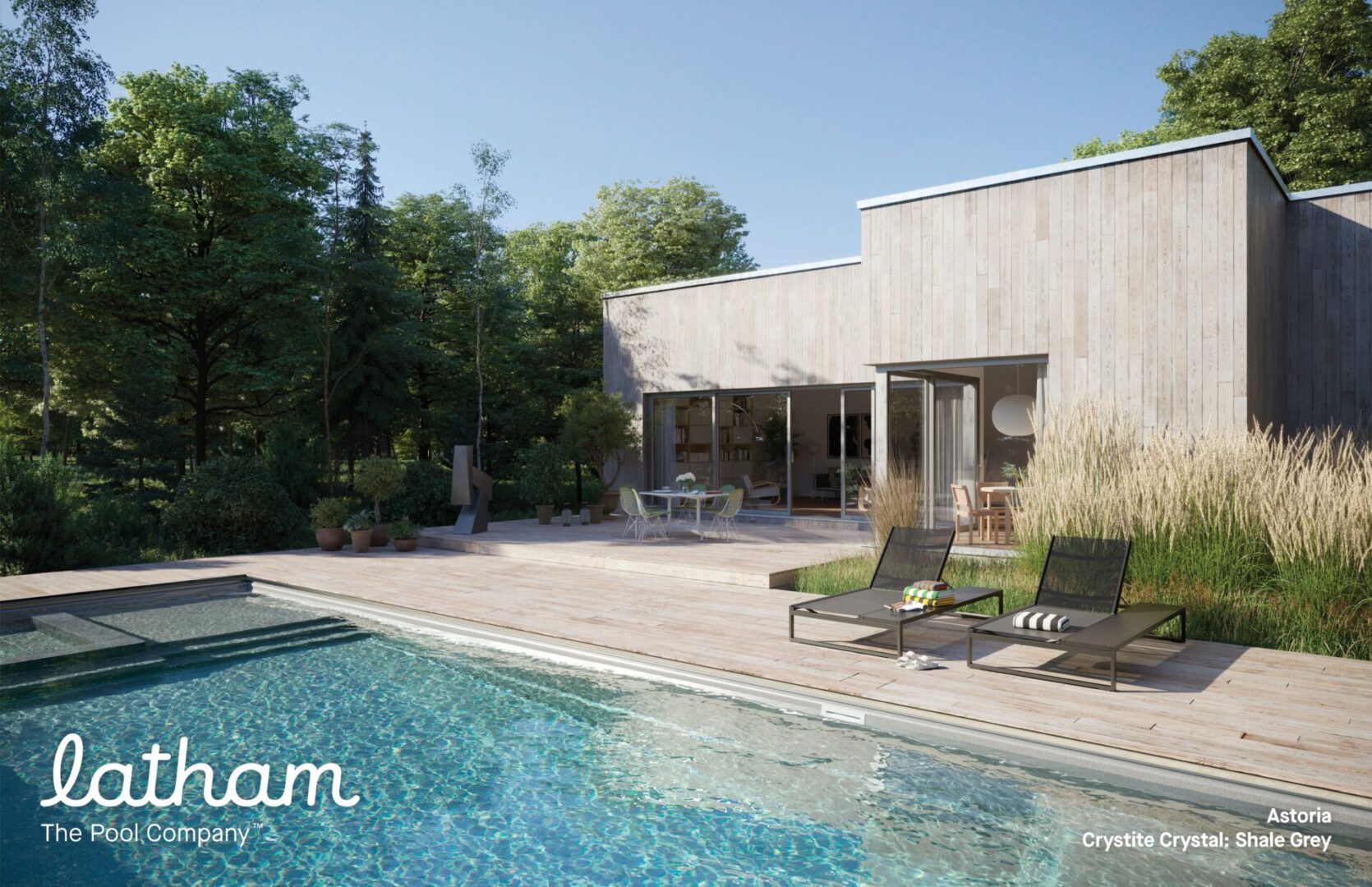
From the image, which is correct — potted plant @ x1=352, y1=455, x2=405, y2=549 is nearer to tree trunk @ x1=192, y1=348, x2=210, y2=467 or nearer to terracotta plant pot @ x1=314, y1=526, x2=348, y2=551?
terracotta plant pot @ x1=314, y1=526, x2=348, y2=551

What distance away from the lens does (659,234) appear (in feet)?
91.4

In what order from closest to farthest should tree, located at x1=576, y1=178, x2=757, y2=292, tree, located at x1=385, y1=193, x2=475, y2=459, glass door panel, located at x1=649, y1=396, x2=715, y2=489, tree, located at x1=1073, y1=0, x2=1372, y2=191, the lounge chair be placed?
the lounge chair < glass door panel, located at x1=649, y1=396, x2=715, y2=489 < tree, located at x1=1073, y1=0, x2=1372, y2=191 < tree, located at x1=385, y1=193, x2=475, y2=459 < tree, located at x1=576, y1=178, x2=757, y2=292

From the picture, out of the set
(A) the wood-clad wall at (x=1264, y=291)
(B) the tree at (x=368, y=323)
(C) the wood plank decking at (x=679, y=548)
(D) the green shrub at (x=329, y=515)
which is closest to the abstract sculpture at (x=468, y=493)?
(C) the wood plank decking at (x=679, y=548)

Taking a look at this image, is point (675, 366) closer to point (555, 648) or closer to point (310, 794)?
point (555, 648)

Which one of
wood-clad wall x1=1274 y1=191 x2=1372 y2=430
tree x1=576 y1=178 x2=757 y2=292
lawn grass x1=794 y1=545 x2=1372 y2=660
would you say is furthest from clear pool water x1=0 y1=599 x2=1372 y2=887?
tree x1=576 y1=178 x2=757 y2=292

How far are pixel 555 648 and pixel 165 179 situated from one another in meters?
17.7

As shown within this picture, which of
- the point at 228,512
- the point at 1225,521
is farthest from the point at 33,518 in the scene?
the point at 1225,521

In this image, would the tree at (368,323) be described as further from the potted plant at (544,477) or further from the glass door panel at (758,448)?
the glass door panel at (758,448)

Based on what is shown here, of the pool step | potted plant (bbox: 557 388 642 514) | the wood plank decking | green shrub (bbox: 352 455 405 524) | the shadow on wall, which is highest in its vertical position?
the shadow on wall

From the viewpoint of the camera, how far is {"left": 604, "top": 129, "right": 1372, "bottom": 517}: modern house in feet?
29.2

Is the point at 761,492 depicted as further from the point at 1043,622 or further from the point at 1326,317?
the point at 1043,622

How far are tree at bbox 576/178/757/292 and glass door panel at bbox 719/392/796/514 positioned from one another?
13.0 m

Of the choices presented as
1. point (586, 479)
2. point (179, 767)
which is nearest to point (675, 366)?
point (586, 479)

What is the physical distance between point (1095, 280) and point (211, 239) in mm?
18853
